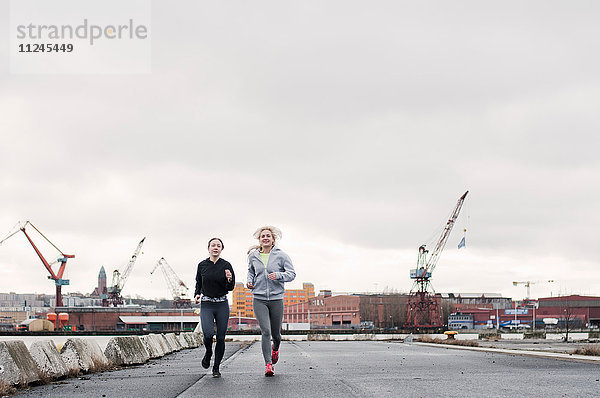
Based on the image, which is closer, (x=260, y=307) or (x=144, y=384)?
(x=144, y=384)

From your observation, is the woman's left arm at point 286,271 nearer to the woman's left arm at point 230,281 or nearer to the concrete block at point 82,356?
the woman's left arm at point 230,281

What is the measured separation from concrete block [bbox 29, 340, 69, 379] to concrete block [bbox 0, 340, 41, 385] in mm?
218

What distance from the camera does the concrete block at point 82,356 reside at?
10.2 metres

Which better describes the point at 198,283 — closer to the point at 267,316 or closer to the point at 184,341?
the point at 267,316

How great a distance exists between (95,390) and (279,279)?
107 inches

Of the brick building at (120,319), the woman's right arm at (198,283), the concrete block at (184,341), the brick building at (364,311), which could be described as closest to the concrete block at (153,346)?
the concrete block at (184,341)

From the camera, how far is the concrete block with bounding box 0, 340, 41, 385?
7797 millimetres

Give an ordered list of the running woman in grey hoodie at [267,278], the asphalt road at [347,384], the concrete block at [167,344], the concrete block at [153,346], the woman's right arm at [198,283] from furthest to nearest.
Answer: the concrete block at [167,344]
the concrete block at [153,346]
the woman's right arm at [198,283]
the running woman in grey hoodie at [267,278]
the asphalt road at [347,384]

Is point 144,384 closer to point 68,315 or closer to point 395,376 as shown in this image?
point 395,376

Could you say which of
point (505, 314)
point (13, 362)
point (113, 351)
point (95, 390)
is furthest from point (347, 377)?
point (505, 314)

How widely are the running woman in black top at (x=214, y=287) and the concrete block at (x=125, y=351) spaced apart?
3712mm

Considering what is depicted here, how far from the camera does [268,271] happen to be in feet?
30.5

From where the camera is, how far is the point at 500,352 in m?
18.4

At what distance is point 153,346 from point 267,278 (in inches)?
308
